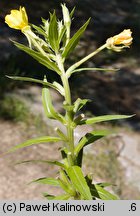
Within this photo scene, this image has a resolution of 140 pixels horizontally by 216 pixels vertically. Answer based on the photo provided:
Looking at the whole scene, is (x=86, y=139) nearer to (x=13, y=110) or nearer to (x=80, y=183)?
(x=80, y=183)

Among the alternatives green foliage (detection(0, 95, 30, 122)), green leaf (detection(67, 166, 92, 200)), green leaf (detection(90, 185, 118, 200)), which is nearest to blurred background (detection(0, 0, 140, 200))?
green foliage (detection(0, 95, 30, 122))

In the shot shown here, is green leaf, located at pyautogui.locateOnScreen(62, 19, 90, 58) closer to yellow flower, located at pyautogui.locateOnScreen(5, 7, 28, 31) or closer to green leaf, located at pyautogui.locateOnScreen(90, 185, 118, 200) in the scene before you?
yellow flower, located at pyautogui.locateOnScreen(5, 7, 28, 31)

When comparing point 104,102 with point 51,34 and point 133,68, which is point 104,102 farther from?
point 51,34

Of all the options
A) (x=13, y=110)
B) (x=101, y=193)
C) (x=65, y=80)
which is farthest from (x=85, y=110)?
(x=65, y=80)

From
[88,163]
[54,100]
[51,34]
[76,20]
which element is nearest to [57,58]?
[51,34]

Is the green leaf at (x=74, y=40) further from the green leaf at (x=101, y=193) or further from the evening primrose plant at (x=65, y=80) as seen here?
the green leaf at (x=101, y=193)

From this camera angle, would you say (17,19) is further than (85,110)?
No
